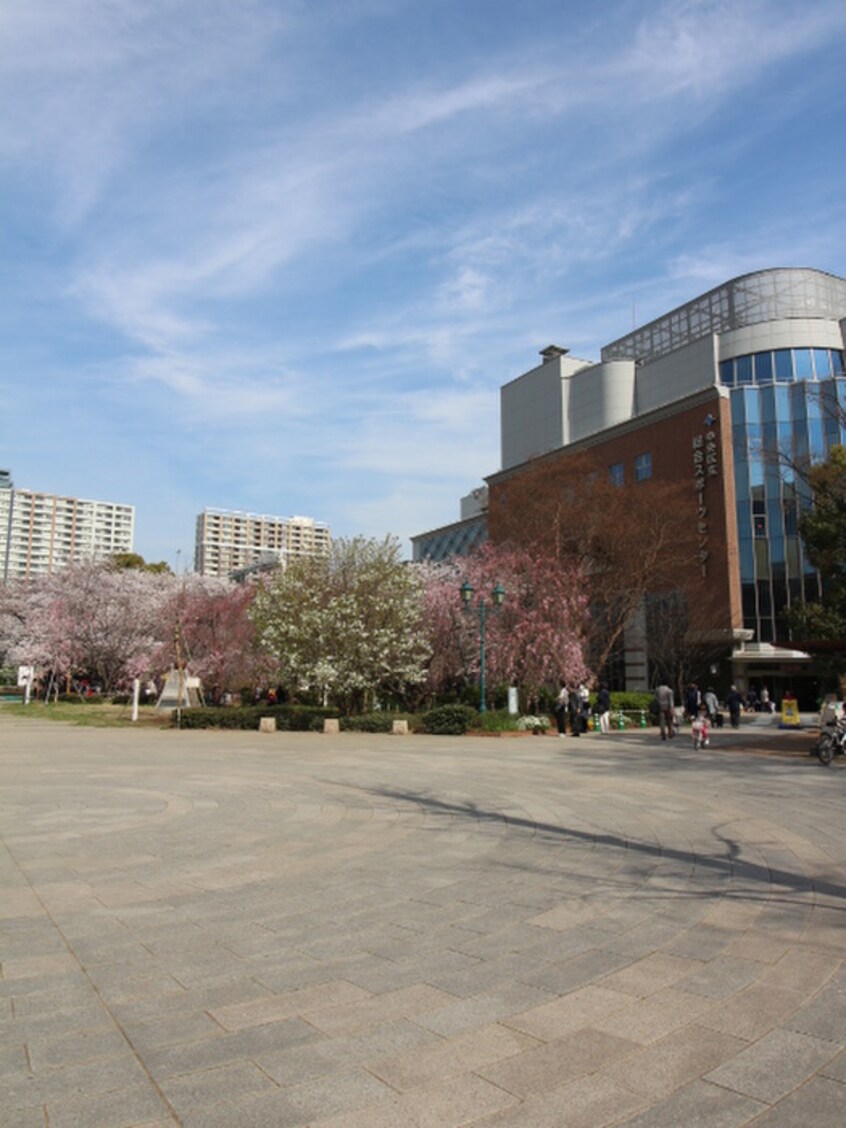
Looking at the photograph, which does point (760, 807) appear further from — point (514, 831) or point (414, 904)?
point (414, 904)

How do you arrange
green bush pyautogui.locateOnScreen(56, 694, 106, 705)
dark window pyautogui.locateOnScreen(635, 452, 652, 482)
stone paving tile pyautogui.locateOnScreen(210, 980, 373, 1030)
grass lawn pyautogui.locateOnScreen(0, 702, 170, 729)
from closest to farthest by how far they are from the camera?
stone paving tile pyautogui.locateOnScreen(210, 980, 373, 1030)
grass lawn pyautogui.locateOnScreen(0, 702, 170, 729)
green bush pyautogui.locateOnScreen(56, 694, 106, 705)
dark window pyautogui.locateOnScreen(635, 452, 652, 482)

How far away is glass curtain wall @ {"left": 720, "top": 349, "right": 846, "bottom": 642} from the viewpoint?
44.9 meters

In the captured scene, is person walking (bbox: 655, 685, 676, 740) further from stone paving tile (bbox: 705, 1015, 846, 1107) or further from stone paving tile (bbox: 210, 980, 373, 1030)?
stone paving tile (bbox: 210, 980, 373, 1030)

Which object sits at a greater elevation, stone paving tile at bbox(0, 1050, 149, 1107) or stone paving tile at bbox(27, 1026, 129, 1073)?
stone paving tile at bbox(0, 1050, 149, 1107)

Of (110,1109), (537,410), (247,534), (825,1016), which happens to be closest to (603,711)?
(825,1016)

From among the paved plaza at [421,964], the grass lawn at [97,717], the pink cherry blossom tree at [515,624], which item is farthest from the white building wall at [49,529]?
the paved plaza at [421,964]

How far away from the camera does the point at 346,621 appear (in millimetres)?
26375

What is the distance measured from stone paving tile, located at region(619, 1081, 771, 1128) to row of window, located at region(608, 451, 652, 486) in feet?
158

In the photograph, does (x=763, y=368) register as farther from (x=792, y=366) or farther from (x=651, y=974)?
(x=651, y=974)

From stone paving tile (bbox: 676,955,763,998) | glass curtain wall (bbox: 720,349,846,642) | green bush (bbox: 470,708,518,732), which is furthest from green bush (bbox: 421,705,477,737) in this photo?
glass curtain wall (bbox: 720,349,846,642)

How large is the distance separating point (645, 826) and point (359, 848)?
357cm

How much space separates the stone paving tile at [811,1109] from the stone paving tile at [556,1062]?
2.31ft

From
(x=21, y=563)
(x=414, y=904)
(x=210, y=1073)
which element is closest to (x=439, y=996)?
(x=210, y=1073)

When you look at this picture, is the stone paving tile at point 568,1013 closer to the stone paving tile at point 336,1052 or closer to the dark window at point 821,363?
the stone paving tile at point 336,1052
